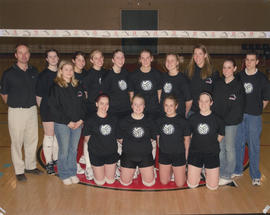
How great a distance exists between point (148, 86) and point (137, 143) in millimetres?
979

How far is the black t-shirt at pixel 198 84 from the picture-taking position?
469 centimetres

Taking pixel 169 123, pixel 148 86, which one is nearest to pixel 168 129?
pixel 169 123

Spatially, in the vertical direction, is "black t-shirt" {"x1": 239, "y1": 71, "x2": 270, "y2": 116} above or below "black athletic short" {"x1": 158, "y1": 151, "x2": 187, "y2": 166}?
above

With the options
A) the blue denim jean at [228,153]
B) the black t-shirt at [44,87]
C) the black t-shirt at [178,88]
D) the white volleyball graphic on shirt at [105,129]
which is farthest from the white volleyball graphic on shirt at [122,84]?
the blue denim jean at [228,153]

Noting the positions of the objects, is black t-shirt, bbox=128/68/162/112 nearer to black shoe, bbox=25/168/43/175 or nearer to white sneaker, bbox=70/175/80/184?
white sneaker, bbox=70/175/80/184

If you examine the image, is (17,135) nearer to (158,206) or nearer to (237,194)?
(158,206)

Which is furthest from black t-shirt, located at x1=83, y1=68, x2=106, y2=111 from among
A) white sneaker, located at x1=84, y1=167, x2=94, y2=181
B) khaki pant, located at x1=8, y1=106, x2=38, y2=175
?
white sneaker, located at x1=84, y1=167, x2=94, y2=181

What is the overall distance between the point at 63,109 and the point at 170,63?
1.79m

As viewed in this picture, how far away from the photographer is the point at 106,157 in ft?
14.9

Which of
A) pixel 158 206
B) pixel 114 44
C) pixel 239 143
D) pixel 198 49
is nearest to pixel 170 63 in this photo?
pixel 198 49

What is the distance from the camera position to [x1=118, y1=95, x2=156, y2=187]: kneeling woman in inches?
174

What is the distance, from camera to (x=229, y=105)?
4359 millimetres

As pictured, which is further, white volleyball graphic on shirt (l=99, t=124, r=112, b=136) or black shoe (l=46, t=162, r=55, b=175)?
black shoe (l=46, t=162, r=55, b=175)

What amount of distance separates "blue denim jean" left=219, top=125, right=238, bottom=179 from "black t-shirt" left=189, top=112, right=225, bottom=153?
0.13 metres
